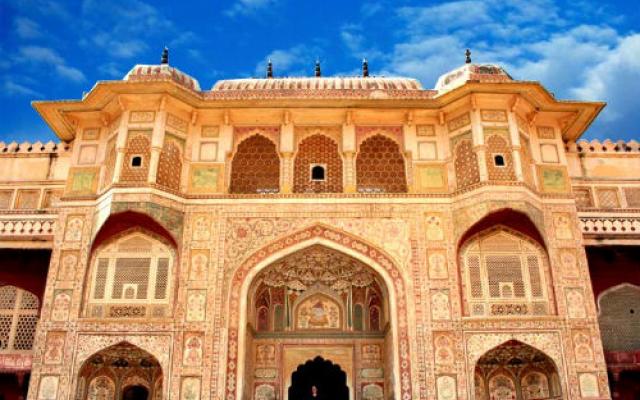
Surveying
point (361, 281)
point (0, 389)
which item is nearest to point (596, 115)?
point (361, 281)

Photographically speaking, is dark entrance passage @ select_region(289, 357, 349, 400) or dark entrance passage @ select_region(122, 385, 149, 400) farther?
dark entrance passage @ select_region(289, 357, 349, 400)

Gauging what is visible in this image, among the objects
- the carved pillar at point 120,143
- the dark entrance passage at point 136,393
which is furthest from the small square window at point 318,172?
the dark entrance passage at point 136,393

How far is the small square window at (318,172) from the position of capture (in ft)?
45.9

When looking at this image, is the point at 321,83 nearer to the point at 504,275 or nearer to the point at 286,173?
the point at 286,173

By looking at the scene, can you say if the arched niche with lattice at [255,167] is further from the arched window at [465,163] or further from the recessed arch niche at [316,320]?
the arched window at [465,163]

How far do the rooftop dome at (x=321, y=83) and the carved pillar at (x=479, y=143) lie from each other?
2.19 m

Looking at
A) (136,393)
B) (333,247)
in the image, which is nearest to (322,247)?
(333,247)

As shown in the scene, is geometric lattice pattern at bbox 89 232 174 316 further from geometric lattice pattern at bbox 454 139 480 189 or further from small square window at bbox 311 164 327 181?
geometric lattice pattern at bbox 454 139 480 189

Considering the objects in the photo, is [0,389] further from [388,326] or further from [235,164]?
[388,326]

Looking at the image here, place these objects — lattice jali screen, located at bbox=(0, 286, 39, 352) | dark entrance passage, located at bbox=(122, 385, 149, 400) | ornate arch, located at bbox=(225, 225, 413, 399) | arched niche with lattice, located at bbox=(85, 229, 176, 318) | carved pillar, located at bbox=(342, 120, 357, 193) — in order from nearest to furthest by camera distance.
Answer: ornate arch, located at bbox=(225, 225, 413, 399) < arched niche with lattice, located at bbox=(85, 229, 176, 318) < dark entrance passage, located at bbox=(122, 385, 149, 400) < lattice jali screen, located at bbox=(0, 286, 39, 352) < carved pillar, located at bbox=(342, 120, 357, 193)

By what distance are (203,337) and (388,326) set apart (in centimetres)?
358

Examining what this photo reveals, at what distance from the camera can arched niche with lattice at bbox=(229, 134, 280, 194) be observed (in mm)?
13977

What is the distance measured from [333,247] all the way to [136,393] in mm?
4884

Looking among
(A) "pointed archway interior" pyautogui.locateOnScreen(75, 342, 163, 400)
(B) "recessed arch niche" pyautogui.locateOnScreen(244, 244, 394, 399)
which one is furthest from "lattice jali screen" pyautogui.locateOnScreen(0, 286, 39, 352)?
(B) "recessed arch niche" pyautogui.locateOnScreen(244, 244, 394, 399)
